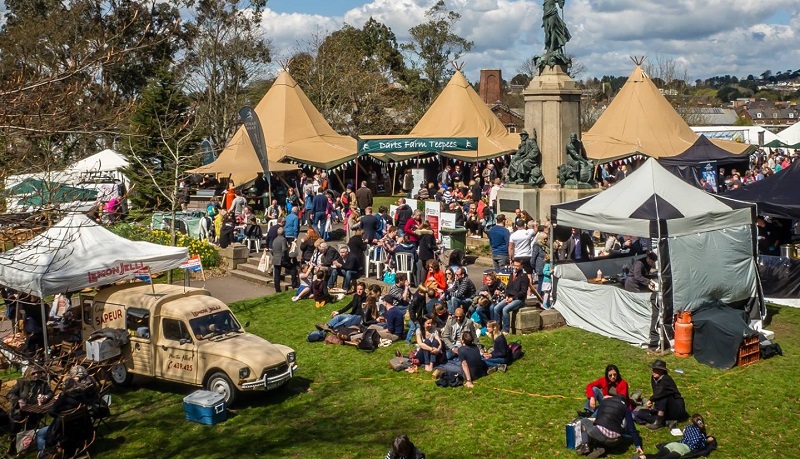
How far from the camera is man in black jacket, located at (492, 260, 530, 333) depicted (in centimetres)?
1555

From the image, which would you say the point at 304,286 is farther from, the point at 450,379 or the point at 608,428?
the point at 608,428

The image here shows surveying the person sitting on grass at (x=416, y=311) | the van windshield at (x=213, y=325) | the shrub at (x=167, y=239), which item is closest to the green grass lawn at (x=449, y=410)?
the person sitting on grass at (x=416, y=311)

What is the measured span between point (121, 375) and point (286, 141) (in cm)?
2230

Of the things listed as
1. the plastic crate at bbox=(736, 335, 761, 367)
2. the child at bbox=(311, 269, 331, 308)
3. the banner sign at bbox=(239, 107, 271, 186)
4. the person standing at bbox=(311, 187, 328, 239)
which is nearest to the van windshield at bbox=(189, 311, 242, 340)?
the child at bbox=(311, 269, 331, 308)

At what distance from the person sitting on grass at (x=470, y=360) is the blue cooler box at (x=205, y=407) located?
3.53m

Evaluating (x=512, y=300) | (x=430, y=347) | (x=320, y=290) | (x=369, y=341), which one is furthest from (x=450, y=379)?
(x=320, y=290)

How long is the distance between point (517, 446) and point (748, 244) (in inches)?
285

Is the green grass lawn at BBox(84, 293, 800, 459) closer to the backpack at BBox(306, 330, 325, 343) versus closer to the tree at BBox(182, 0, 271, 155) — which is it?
the backpack at BBox(306, 330, 325, 343)

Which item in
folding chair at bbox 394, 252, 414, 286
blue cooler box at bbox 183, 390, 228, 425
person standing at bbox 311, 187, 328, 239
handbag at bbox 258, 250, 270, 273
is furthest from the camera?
person standing at bbox 311, 187, 328, 239

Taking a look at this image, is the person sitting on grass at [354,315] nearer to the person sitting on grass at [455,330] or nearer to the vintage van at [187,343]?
the person sitting on grass at [455,330]

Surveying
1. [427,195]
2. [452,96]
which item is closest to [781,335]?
[427,195]

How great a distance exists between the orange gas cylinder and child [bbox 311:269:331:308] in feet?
23.9

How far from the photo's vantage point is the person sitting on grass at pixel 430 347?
14.0m

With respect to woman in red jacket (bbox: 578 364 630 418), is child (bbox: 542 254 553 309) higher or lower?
higher
